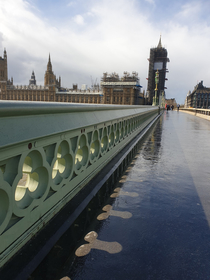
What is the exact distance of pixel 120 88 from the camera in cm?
10731

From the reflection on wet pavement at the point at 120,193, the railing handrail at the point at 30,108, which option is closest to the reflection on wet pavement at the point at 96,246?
the reflection on wet pavement at the point at 120,193

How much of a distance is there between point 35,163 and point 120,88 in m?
109

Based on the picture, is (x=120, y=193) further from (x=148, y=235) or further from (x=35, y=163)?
(x=35, y=163)

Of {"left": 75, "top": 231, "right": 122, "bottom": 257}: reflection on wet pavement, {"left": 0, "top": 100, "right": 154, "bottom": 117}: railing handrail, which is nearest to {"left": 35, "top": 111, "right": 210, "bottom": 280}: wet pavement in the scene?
{"left": 75, "top": 231, "right": 122, "bottom": 257}: reflection on wet pavement

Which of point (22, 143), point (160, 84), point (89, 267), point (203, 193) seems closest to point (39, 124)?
point (22, 143)

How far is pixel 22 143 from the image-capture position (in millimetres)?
1416

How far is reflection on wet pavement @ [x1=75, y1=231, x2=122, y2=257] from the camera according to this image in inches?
61.3

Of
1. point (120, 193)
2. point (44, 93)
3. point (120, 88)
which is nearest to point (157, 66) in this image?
point (120, 88)

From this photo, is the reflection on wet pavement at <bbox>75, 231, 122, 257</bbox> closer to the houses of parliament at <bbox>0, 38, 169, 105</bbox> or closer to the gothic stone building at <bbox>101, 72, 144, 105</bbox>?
the houses of parliament at <bbox>0, 38, 169, 105</bbox>

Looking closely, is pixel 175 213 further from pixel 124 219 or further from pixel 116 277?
pixel 116 277

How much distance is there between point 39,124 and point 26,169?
359 millimetres

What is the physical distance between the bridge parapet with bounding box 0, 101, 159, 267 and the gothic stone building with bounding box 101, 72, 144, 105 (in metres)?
106

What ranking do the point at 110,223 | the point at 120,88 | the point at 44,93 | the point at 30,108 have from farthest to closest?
1. the point at 44,93
2. the point at 120,88
3. the point at 110,223
4. the point at 30,108

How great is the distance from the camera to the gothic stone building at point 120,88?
348 ft
